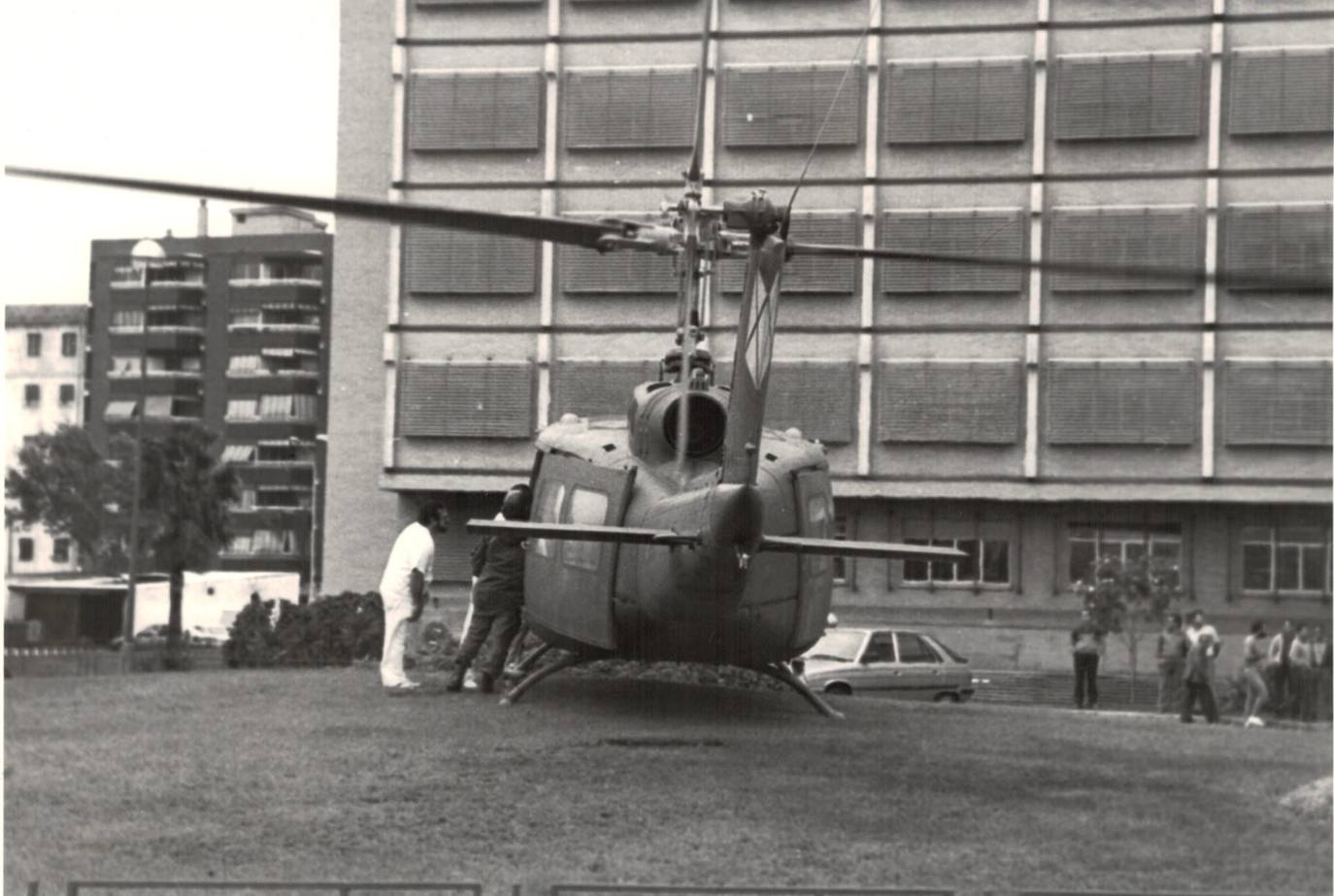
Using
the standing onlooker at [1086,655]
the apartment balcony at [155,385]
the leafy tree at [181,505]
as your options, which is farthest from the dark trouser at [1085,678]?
the apartment balcony at [155,385]

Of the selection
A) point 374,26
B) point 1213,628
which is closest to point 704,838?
point 1213,628

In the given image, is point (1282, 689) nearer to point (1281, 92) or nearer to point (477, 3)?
point (1281, 92)

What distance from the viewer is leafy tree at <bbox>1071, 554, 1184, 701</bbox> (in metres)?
8.05

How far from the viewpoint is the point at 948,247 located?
8383 mm

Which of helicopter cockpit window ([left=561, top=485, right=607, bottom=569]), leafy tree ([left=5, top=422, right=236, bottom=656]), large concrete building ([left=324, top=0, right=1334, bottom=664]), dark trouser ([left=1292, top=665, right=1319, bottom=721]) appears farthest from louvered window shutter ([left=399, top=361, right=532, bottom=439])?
dark trouser ([left=1292, top=665, right=1319, bottom=721])

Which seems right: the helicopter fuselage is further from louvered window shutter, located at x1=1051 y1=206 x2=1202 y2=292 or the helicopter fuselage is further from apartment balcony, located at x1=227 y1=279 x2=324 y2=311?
louvered window shutter, located at x1=1051 y1=206 x2=1202 y2=292

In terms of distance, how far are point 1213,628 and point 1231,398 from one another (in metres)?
1.15

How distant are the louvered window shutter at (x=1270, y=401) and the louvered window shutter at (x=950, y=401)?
1.06 metres

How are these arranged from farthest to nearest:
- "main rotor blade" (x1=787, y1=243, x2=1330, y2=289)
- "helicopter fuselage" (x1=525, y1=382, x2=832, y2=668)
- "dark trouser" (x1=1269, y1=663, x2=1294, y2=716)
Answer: "dark trouser" (x1=1269, y1=663, x2=1294, y2=716) → "helicopter fuselage" (x1=525, y1=382, x2=832, y2=668) → "main rotor blade" (x1=787, y1=243, x2=1330, y2=289)

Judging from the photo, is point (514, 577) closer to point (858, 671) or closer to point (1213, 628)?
point (858, 671)

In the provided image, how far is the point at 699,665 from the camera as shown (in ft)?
25.9

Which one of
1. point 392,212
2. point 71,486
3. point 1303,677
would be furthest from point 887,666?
point 71,486

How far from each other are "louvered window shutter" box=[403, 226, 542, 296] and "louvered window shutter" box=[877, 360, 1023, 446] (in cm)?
184

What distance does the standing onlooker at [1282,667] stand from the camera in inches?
341
